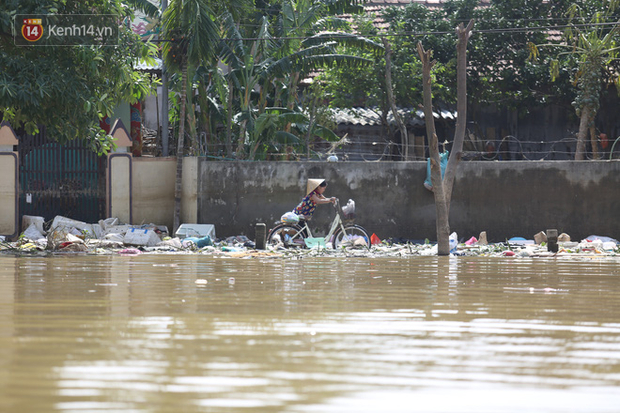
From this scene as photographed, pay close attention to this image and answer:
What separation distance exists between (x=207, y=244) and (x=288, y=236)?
1.89 m

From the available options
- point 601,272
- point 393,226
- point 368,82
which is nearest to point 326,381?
point 601,272

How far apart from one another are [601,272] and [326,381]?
23.6 ft

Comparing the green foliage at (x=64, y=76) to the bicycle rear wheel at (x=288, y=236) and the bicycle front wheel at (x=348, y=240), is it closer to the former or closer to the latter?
the bicycle rear wheel at (x=288, y=236)

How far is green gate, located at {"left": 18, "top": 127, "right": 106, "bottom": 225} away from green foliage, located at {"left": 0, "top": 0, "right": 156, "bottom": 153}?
117 inches

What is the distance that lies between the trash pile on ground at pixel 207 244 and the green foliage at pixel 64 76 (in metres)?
1.94

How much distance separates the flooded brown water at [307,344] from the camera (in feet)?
12.1

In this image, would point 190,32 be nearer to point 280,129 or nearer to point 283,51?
point 283,51

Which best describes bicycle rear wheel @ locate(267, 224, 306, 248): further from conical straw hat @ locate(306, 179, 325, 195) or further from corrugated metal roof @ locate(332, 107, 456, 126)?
corrugated metal roof @ locate(332, 107, 456, 126)

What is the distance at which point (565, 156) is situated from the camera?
936 inches

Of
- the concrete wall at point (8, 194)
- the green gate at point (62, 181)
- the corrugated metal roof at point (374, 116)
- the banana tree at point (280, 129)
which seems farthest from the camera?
the corrugated metal roof at point (374, 116)

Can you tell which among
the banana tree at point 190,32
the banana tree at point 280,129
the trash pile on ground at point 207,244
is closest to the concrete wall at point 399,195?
the banana tree at point 190,32

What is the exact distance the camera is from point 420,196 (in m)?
16.3

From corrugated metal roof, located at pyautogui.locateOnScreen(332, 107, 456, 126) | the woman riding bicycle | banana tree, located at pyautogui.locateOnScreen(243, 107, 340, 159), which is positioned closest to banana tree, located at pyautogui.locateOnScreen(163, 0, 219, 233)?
banana tree, located at pyautogui.locateOnScreen(243, 107, 340, 159)

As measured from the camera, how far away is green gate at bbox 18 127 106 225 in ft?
54.5
